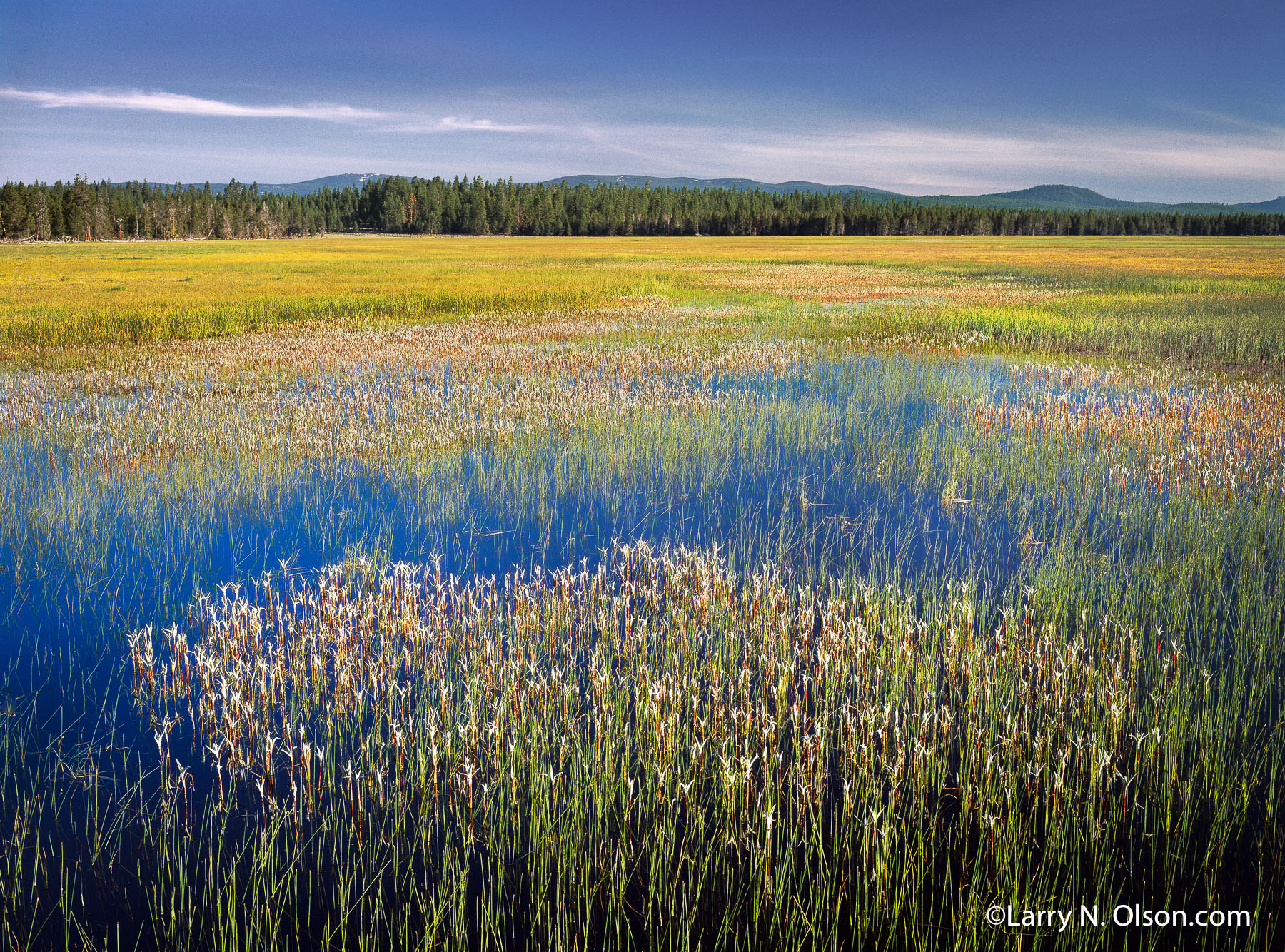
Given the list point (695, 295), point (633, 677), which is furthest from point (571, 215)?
point (633, 677)

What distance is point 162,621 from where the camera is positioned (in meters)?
5.86

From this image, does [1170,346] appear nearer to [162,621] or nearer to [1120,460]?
[1120,460]

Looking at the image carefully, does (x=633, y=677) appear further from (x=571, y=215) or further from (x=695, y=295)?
Result: (x=571, y=215)

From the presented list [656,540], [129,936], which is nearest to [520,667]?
[129,936]

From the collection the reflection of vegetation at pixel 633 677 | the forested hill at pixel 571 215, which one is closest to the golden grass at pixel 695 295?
the reflection of vegetation at pixel 633 677

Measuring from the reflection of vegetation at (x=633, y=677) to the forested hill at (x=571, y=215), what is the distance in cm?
14869

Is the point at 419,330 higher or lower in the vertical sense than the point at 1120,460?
higher

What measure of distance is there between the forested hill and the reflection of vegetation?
148694 mm

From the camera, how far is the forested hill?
139 meters

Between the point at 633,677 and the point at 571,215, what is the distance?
16462 cm

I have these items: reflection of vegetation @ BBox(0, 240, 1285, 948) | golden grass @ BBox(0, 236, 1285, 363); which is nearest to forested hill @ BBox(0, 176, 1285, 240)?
golden grass @ BBox(0, 236, 1285, 363)

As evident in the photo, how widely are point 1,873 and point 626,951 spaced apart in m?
2.71

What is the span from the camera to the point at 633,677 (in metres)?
4.90

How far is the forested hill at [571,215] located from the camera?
139125 mm
